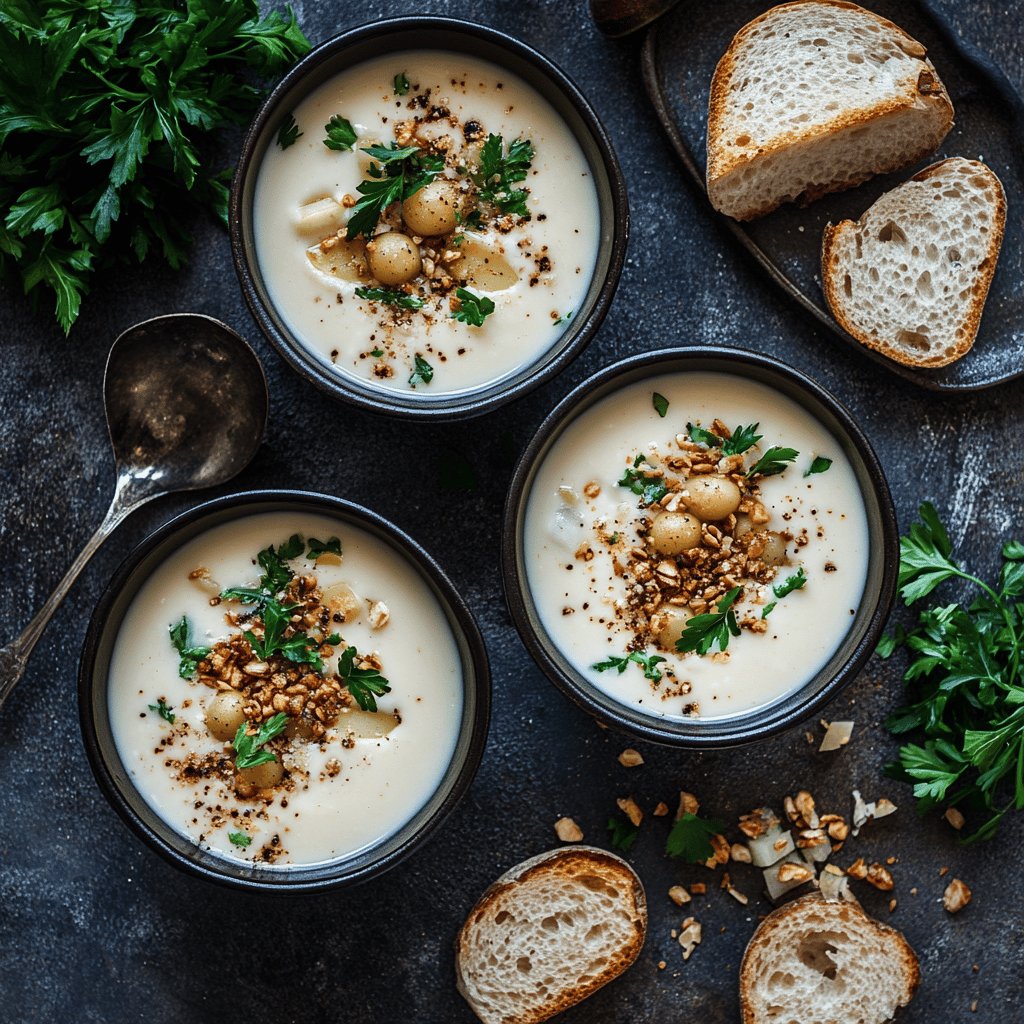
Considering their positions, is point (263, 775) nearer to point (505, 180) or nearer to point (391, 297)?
point (391, 297)

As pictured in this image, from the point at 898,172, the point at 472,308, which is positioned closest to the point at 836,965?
the point at 472,308

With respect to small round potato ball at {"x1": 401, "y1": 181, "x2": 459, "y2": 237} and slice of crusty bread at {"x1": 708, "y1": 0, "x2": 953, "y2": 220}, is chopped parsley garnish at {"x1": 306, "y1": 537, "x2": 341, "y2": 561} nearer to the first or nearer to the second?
small round potato ball at {"x1": 401, "y1": 181, "x2": 459, "y2": 237}

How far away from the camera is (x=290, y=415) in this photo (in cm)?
235

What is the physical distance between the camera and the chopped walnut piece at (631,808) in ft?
7.72

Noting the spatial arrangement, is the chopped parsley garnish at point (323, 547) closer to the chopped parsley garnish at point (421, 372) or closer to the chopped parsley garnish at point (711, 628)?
the chopped parsley garnish at point (421, 372)

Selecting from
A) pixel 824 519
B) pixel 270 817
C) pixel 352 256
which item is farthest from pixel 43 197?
pixel 824 519

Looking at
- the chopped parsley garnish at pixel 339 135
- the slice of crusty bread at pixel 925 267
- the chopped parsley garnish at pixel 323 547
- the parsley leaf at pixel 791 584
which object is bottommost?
the parsley leaf at pixel 791 584

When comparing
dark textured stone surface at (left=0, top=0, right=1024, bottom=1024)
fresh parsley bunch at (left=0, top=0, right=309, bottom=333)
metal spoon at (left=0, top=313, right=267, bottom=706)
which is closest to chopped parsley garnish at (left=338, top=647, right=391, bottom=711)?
dark textured stone surface at (left=0, top=0, right=1024, bottom=1024)

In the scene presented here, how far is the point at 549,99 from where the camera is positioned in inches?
84.5

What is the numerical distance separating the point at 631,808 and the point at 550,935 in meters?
0.32

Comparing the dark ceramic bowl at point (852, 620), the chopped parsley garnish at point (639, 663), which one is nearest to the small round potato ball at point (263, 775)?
the dark ceramic bowl at point (852, 620)

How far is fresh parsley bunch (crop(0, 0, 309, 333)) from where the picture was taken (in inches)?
82.0

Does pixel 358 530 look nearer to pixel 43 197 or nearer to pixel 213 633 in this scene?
pixel 213 633

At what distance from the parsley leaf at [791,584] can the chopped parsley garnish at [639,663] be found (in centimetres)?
25
